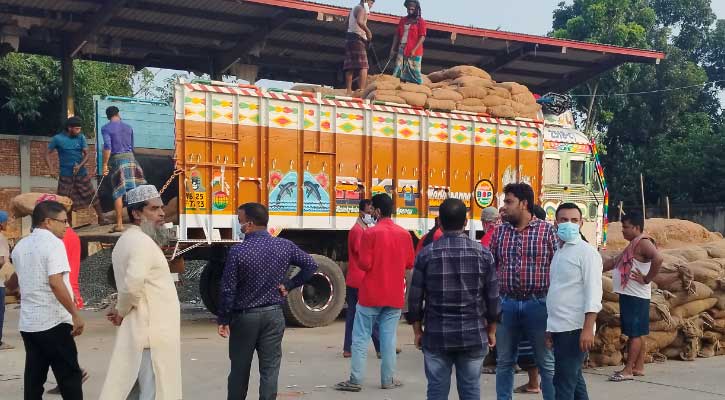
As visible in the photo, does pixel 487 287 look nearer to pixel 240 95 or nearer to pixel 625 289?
pixel 625 289

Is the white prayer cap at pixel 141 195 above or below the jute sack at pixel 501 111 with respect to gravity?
below

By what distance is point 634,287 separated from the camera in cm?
726

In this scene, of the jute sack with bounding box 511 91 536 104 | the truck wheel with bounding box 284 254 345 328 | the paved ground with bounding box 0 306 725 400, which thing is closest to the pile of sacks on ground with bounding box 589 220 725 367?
the paved ground with bounding box 0 306 725 400

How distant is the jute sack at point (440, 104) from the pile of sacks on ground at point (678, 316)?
386cm

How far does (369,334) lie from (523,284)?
178 centimetres

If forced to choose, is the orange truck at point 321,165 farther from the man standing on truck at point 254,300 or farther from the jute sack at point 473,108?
the man standing on truck at point 254,300

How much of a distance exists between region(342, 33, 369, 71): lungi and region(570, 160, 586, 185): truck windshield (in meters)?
3.61

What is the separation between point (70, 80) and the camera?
15953mm

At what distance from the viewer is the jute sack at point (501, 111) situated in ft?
40.3

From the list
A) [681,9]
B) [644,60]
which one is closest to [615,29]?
[681,9]

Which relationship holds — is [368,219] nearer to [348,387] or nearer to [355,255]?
[355,255]

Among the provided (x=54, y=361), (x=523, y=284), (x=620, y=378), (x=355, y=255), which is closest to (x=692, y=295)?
(x=620, y=378)

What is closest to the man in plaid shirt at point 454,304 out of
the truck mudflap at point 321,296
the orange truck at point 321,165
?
the orange truck at point 321,165

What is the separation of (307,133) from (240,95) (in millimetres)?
1044
